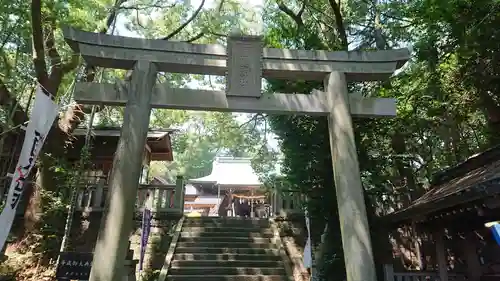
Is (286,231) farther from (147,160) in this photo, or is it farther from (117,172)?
(147,160)

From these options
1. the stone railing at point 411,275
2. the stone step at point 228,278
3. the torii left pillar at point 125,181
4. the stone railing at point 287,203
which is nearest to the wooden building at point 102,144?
the stone railing at point 287,203

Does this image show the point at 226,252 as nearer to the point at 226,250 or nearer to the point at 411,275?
the point at 226,250

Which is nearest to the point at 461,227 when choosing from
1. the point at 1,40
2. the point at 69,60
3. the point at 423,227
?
the point at 423,227

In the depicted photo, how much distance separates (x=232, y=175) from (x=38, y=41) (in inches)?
711

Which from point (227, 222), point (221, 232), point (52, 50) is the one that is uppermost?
point (52, 50)

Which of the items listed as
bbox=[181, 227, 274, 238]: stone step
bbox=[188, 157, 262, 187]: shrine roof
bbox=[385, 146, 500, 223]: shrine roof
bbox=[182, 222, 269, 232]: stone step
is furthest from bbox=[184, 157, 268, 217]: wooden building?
bbox=[385, 146, 500, 223]: shrine roof

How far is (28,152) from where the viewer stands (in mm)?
5656

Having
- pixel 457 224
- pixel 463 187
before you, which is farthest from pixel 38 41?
pixel 457 224

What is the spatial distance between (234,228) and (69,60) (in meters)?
6.57

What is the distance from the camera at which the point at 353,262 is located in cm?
466

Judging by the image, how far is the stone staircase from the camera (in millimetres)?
8203

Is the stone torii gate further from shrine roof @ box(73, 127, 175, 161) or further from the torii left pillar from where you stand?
shrine roof @ box(73, 127, 175, 161)

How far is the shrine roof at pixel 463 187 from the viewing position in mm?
4215

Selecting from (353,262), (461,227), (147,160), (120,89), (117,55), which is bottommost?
(353,262)
